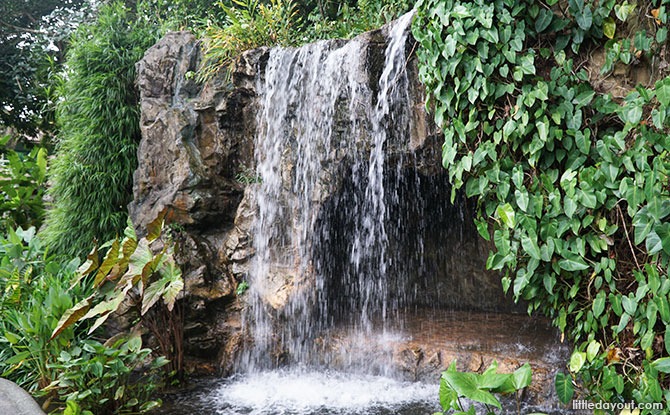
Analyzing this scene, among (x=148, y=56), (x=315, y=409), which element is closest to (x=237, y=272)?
(x=315, y=409)

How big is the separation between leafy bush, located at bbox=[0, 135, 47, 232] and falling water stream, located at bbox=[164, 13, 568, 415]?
418 cm

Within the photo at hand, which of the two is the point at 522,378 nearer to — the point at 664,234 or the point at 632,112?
the point at 664,234

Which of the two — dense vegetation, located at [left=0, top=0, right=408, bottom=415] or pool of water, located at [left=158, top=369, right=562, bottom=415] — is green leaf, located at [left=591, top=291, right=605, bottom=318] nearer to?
pool of water, located at [left=158, top=369, right=562, bottom=415]

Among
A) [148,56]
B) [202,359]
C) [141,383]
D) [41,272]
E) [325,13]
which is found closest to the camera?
[141,383]

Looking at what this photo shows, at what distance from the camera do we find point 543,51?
123 inches

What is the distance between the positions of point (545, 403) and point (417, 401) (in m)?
0.94

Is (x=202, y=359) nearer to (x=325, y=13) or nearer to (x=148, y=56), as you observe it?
(x=148, y=56)

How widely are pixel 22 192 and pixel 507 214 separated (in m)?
6.95

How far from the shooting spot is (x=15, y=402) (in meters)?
3.04

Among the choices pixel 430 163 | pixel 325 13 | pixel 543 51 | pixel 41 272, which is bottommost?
pixel 41 272

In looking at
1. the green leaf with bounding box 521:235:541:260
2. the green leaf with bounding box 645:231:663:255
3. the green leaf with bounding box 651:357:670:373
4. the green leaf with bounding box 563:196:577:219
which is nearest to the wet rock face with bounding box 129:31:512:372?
the green leaf with bounding box 521:235:541:260

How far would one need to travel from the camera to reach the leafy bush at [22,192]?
6.84 m

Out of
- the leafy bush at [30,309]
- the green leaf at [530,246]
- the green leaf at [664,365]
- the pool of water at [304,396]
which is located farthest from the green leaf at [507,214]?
the leafy bush at [30,309]

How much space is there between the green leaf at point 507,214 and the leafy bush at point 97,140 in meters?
4.51
